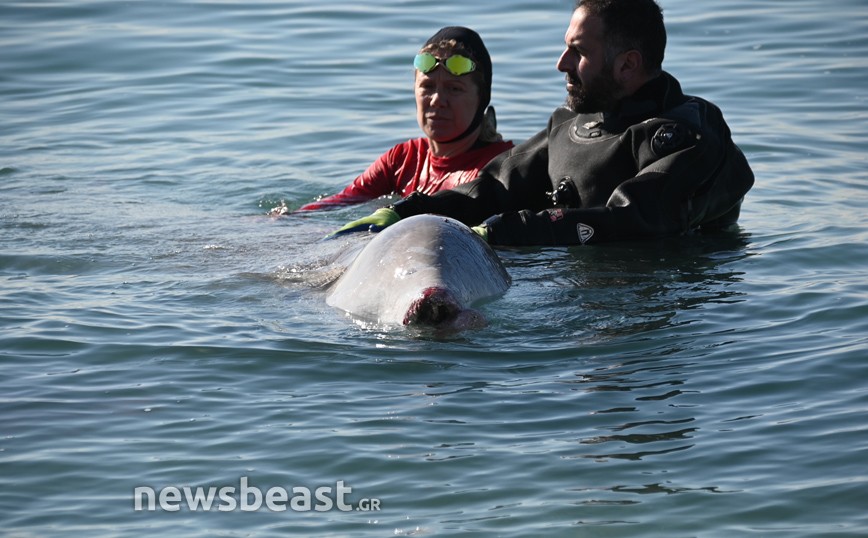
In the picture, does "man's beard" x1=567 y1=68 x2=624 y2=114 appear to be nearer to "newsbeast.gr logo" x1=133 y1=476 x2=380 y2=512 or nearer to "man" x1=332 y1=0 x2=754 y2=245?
"man" x1=332 y1=0 x2=754 y2=245

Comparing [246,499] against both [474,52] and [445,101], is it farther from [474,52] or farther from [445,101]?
[474,52]

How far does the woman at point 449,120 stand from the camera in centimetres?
757

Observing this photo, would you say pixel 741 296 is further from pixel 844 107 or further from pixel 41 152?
pixel 41 152


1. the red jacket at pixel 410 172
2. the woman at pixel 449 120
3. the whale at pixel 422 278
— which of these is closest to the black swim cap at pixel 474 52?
the woman at pixel 449 120

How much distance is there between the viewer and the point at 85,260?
6.42 metres

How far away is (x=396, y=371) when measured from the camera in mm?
4477

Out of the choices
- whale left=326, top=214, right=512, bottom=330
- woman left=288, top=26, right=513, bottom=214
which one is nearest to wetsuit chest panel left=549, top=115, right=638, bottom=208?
woman left=288, top=26, right=513, bottom=214

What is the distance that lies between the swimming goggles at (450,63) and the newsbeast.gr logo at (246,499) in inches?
176

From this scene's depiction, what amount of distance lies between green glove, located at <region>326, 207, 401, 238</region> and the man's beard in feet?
4.45

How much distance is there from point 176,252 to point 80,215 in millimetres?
1476

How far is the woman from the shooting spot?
757 centimetres

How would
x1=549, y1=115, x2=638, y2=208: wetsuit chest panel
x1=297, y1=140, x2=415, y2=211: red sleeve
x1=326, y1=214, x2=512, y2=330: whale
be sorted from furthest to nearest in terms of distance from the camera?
x1=297, y1=140, x2=415, y2=211: red sleeve, x1=549, y1=115, x2=638, y2=208: wetsuit chest panel, x1=326, y1=214, x2=512, y2=330: whale

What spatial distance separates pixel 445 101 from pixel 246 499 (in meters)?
4.57

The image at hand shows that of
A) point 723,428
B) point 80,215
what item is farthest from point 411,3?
point 723,428
